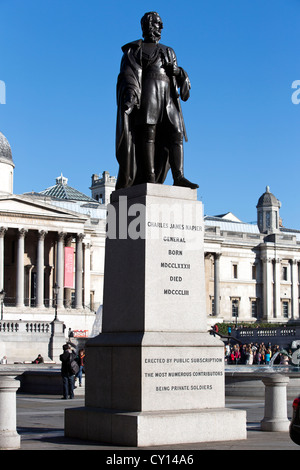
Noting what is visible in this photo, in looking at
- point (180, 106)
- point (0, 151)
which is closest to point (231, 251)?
point (0, 151)

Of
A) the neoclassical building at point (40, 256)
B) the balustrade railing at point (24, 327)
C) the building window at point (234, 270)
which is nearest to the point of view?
the balustrade railing at point (24, 327)

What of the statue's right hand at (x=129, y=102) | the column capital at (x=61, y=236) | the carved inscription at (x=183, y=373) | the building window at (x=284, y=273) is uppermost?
the column capital at (x=61, y=236)

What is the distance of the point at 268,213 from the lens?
13738 cm

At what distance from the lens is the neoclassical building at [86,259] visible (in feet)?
291

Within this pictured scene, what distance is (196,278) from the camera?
46.3ft

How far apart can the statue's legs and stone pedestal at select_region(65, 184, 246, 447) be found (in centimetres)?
45

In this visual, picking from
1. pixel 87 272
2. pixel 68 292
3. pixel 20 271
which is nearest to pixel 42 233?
pixel 20 271

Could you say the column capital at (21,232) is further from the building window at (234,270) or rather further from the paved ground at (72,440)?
the paved ground at (72,440)

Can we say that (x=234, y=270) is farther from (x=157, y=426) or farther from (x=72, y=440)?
(x=157, y=426)

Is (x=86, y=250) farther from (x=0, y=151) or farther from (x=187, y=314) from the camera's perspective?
(x=187, y=314)

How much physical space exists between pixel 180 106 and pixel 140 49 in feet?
3.83

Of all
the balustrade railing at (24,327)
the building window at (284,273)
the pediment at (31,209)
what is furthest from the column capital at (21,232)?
the building window at (284,273)

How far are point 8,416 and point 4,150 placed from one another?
8037cm

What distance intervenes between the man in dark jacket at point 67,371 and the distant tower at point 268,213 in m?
108
